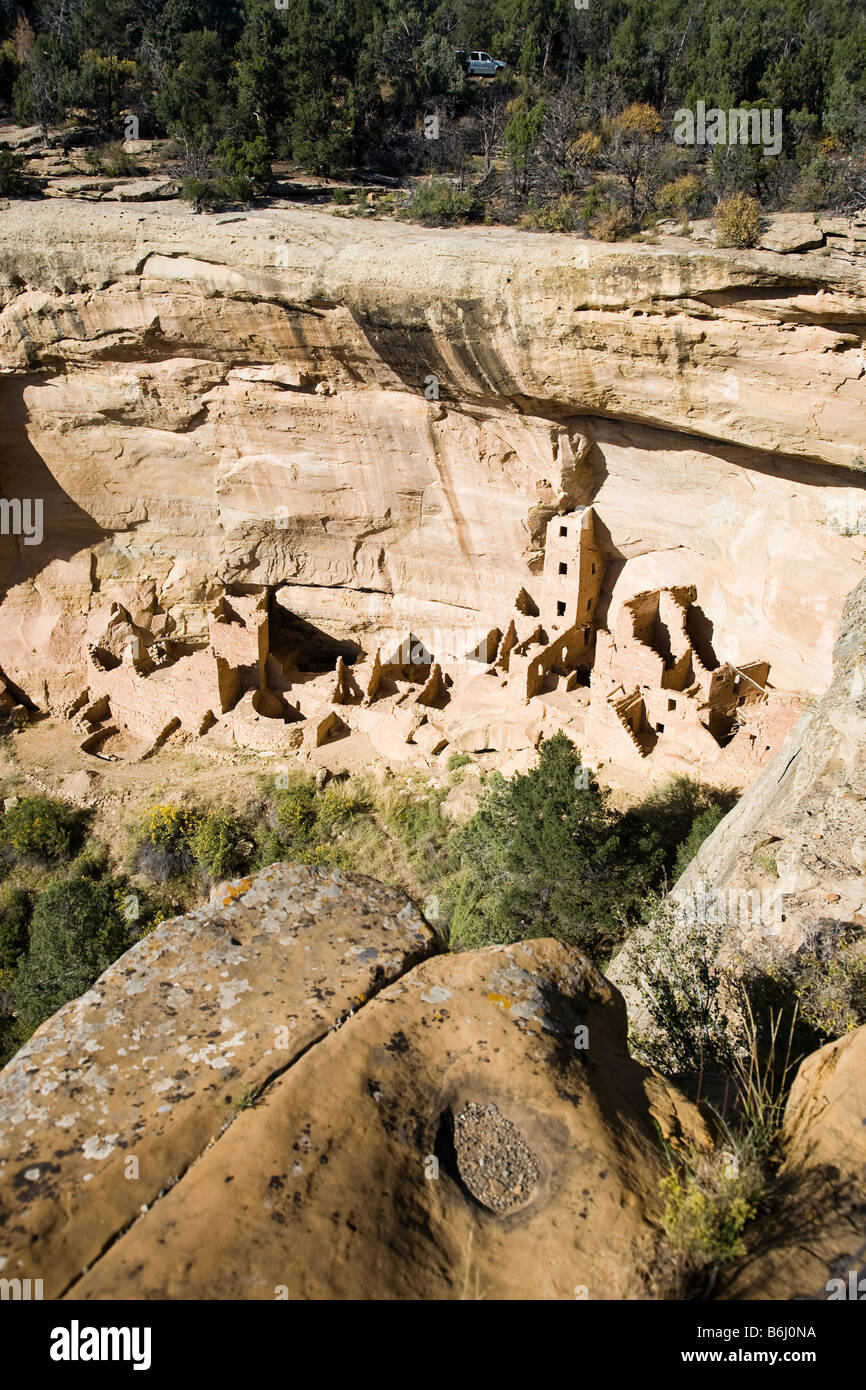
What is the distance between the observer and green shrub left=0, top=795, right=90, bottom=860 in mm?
16406

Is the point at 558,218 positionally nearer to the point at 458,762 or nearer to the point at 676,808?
the point at 458,762

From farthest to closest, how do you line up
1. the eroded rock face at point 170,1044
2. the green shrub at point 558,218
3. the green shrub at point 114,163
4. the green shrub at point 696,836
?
the green shrub at point 114,163
the green shrub at point 558,218
the green shrub at point 696,836
the eroded rock face at point 170,1044

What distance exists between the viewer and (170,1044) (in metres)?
3.69

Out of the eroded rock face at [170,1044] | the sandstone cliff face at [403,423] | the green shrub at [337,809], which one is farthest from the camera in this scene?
the green shrub at [337,809]

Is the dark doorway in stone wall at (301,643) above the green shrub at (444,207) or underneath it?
underneath

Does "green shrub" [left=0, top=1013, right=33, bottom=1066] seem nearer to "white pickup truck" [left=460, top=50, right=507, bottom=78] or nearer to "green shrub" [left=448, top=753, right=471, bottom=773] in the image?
"green shrub" [left=448, top=753, right=471, bottom=773]

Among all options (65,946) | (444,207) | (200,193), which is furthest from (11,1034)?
(444,207)

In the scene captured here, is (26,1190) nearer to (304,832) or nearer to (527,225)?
(304,832)

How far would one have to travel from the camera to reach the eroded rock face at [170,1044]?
3023mm

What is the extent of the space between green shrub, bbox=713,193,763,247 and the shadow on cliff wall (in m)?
13.8

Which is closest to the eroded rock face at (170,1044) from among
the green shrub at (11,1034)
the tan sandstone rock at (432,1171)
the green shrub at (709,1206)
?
the tan sandstone rock at (432,1171)

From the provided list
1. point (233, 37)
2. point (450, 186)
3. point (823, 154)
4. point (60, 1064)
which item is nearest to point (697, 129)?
point (823, 154)

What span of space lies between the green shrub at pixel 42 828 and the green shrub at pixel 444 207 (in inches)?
506

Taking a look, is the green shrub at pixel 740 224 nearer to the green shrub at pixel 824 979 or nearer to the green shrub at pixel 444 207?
the green shrub at pixel 444 207
